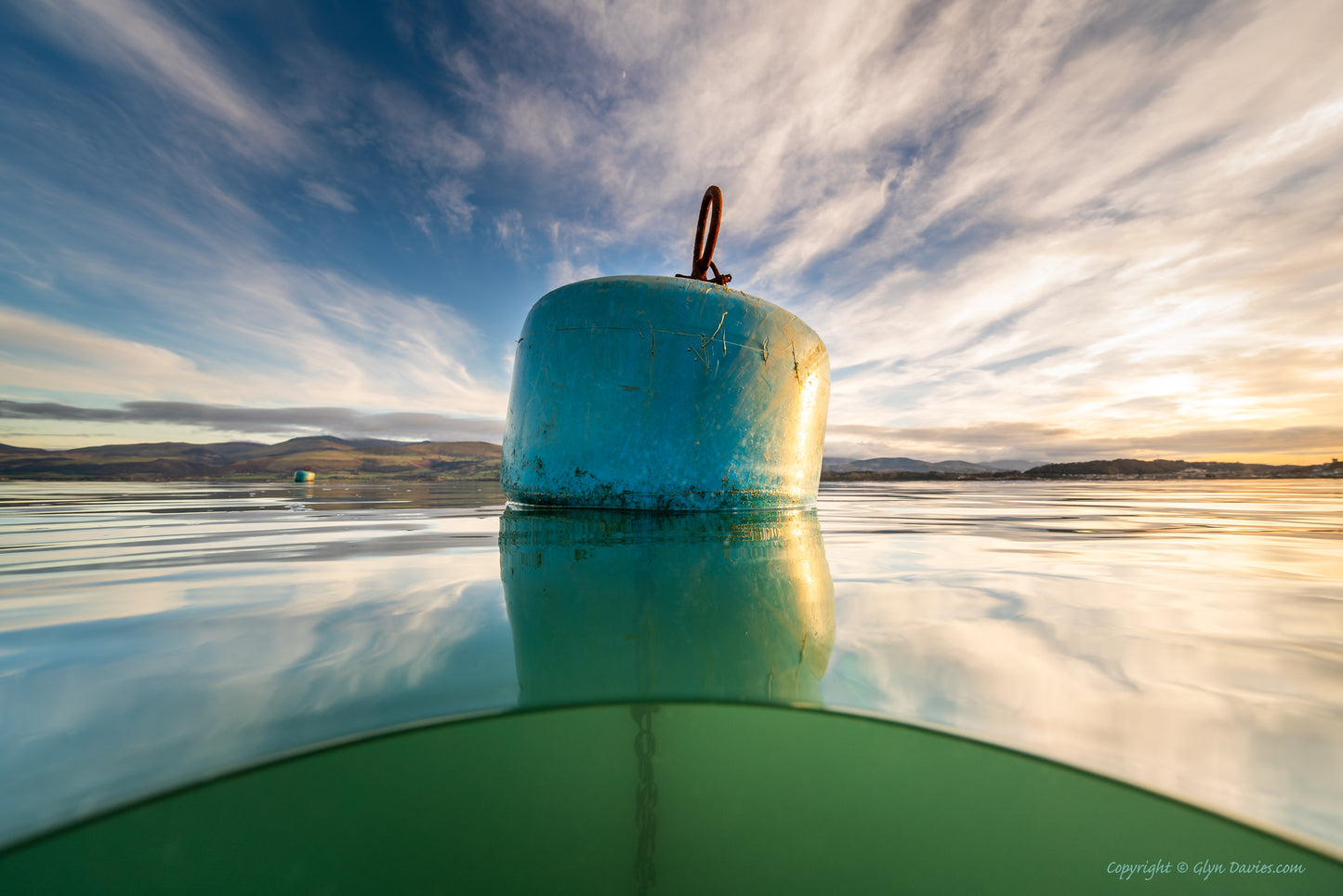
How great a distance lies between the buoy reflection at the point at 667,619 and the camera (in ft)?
2.03

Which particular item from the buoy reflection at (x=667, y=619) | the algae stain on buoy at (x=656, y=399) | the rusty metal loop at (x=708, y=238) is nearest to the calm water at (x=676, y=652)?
the buoy reflection at (x=667, y=619)

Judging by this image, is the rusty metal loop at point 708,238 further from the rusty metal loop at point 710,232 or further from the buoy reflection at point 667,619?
the buoy reflection at point 667,619

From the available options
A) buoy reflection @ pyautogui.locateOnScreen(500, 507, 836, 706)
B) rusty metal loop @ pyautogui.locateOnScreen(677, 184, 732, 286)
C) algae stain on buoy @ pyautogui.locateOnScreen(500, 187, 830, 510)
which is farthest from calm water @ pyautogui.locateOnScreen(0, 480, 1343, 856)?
rusty metal loop @ pyautogui.locateOnScreen(677, 184, 732, 286)

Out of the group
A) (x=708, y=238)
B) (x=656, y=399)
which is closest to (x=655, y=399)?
(x=656, y=399)

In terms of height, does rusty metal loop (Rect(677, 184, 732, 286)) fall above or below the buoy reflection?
above

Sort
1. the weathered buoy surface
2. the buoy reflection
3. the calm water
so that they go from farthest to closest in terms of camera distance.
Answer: the weathered buoy surface → the buoy reflection → the calm water

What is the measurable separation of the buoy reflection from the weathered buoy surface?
0.99 m

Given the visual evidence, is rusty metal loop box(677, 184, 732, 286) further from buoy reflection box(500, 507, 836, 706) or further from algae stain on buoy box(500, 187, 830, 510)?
buoy reflection box(500, 507, 836, 706)

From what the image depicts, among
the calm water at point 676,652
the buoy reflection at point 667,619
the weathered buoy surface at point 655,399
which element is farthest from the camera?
the weathered buoy surface at point 655,399

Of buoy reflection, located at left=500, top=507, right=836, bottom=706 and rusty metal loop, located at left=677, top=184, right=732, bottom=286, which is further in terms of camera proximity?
rusty metal loop, located at left=677, top=184, right=732, bottom=286

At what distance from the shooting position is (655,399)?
2822mm

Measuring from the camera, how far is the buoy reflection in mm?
620

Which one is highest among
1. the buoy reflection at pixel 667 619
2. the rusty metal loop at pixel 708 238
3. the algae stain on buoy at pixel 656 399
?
the rusty metal loop at pixel 708 238

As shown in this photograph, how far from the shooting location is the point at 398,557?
1551 mm
